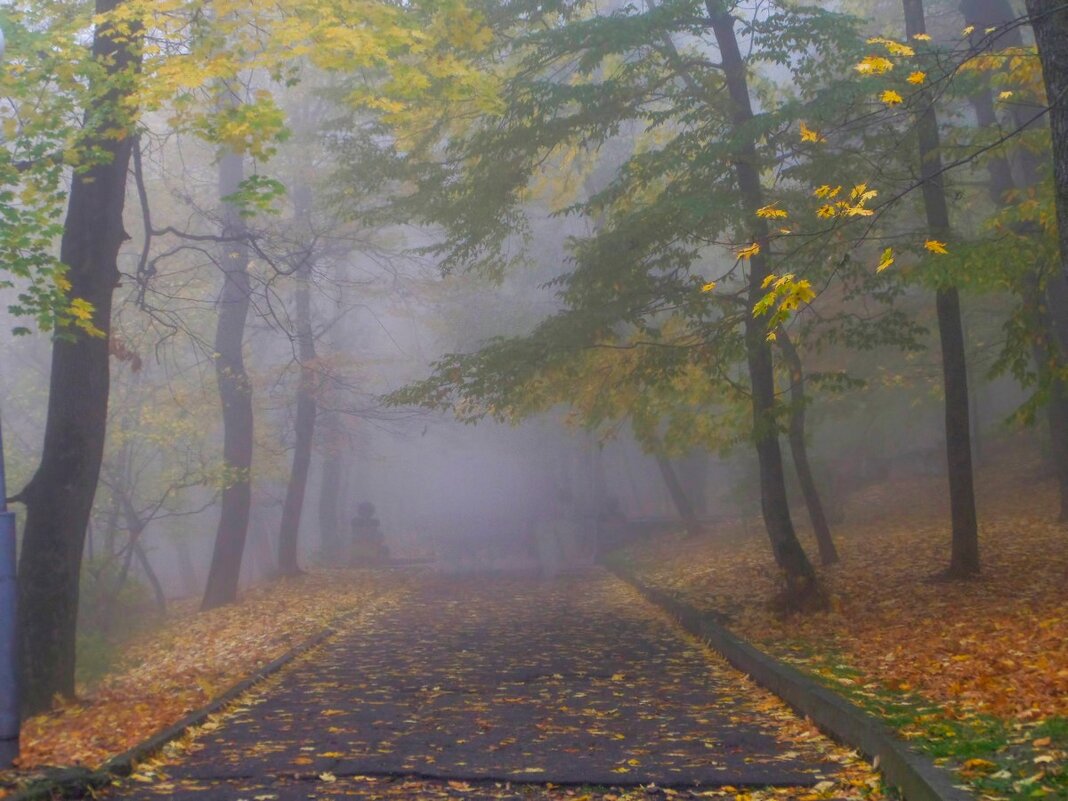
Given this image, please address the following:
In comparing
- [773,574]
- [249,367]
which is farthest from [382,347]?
[773,574]

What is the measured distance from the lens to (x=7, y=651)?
7047 millimetres

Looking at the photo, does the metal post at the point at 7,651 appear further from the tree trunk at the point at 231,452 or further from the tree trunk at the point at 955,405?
the tree trunk at the point at 231,452

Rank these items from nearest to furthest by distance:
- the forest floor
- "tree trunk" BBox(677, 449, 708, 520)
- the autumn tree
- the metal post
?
the forest floor → the metal post → the autumn tree → "tree trunk" BBox(677, 449, 708, 520)

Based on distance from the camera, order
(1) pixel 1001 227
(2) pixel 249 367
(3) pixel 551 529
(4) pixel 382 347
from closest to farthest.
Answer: (1) pixel 1001 227, (2) pixel 249 367, (3) pixel 551 529, (4) pixel 382 347

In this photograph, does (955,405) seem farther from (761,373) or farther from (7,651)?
(7,651)

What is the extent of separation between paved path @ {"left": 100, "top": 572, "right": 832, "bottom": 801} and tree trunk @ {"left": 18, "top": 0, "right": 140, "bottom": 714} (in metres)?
2.10

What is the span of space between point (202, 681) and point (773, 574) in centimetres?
1036

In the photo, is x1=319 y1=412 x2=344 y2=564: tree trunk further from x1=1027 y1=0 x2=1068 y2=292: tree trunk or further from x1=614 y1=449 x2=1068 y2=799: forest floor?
x1=1027 y1=0 x2=1068 y2=292: tree trunk

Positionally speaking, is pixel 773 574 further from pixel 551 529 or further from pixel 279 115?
pixel 551 529

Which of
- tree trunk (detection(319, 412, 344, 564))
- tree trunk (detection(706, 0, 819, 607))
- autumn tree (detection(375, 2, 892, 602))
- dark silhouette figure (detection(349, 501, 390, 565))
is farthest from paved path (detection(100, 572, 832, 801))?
tree trunk (detection(319, 412, 344, 564))

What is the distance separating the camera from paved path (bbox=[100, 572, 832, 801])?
6680 millimetres

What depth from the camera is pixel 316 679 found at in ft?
37.6

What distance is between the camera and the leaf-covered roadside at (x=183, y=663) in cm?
815

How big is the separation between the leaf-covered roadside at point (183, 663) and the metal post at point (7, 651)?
8.2 inches
